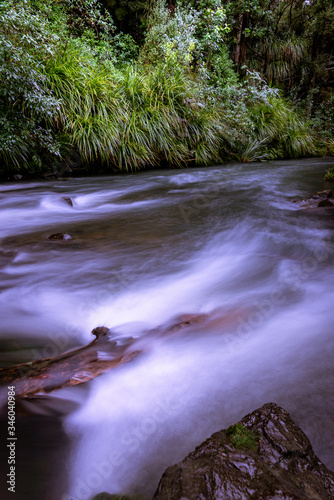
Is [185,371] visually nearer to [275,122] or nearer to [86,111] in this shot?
[86,111]

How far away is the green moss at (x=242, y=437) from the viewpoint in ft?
2.77

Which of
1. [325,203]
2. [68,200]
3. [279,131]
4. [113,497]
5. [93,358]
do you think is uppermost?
[279,131]

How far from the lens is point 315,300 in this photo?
1813 millimetres

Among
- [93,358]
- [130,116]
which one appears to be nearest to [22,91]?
[130,116]

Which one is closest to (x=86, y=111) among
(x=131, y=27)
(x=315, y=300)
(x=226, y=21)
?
(x=315, y=300)

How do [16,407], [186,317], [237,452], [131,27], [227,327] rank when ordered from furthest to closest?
1. [131,27]
2. [186,317]
3. [227,327]
4. [16,407]
5. [237,452]

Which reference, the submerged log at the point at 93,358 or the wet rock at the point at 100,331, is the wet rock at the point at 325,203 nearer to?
the submerged log at the point at 93,358

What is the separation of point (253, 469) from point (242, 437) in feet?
0.34

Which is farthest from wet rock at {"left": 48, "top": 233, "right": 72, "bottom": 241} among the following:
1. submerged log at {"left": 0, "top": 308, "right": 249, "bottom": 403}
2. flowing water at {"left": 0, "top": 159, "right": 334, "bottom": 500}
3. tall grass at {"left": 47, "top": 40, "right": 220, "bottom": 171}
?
tall grass at {"left": 47, "top": 40, "right": 220, "bottom": 171}

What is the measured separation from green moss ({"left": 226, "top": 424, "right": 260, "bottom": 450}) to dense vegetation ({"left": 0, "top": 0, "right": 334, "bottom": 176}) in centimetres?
453

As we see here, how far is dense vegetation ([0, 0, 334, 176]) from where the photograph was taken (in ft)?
14.9

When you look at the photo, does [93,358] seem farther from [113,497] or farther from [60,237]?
[60,237]

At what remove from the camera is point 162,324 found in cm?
168

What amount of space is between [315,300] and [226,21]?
42.2 ft
